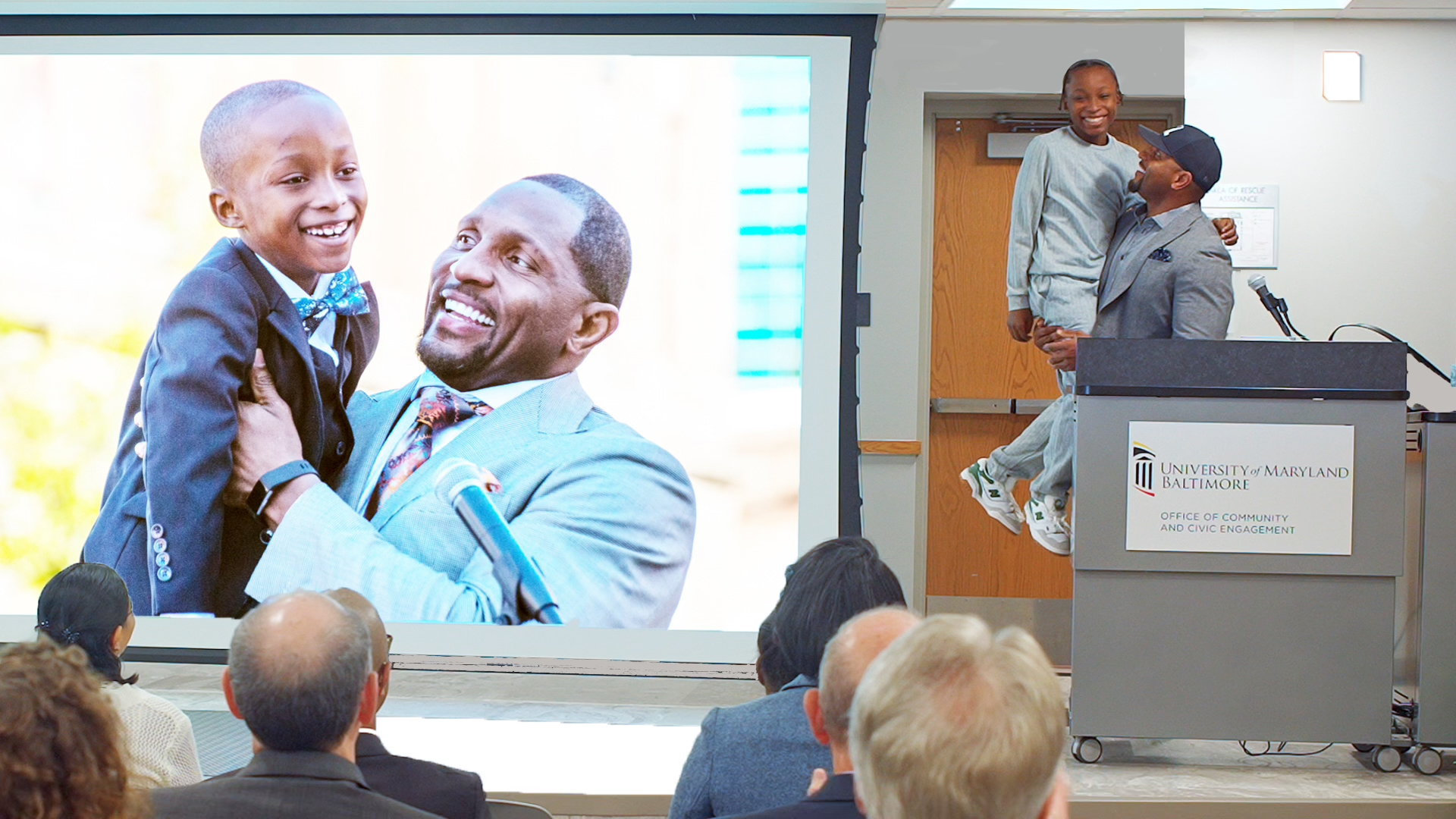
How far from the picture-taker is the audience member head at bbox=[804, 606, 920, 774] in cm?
140

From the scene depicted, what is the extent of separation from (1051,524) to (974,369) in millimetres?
1588

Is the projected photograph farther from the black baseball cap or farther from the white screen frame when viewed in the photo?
the black baseball cap

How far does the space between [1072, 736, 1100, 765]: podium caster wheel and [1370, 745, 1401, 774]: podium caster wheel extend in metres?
0.01

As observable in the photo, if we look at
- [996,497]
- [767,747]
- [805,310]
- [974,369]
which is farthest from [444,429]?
[767,747]

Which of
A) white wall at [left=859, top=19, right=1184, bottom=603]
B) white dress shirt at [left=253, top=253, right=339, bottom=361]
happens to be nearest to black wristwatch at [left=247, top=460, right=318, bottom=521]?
white dress shirt at [left=253, top=253, right=339, bottom=361]

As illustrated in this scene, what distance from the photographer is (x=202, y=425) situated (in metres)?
4.25

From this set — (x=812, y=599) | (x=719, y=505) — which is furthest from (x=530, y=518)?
(x=812, y=599)

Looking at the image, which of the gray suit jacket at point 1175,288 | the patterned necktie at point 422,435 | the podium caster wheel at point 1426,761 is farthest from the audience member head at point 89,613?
the podium caster wheel at point 1426,761

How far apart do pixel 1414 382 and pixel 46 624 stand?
14.8 feet

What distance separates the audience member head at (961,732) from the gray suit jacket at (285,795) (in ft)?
2.14

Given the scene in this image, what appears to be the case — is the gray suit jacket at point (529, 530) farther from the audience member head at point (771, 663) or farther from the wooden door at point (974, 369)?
the audience member head at point (771, 663)

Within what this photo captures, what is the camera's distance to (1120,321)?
3686mm

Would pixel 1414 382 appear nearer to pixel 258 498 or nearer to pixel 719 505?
pixel 719 505

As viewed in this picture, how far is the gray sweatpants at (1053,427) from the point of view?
3.72m
